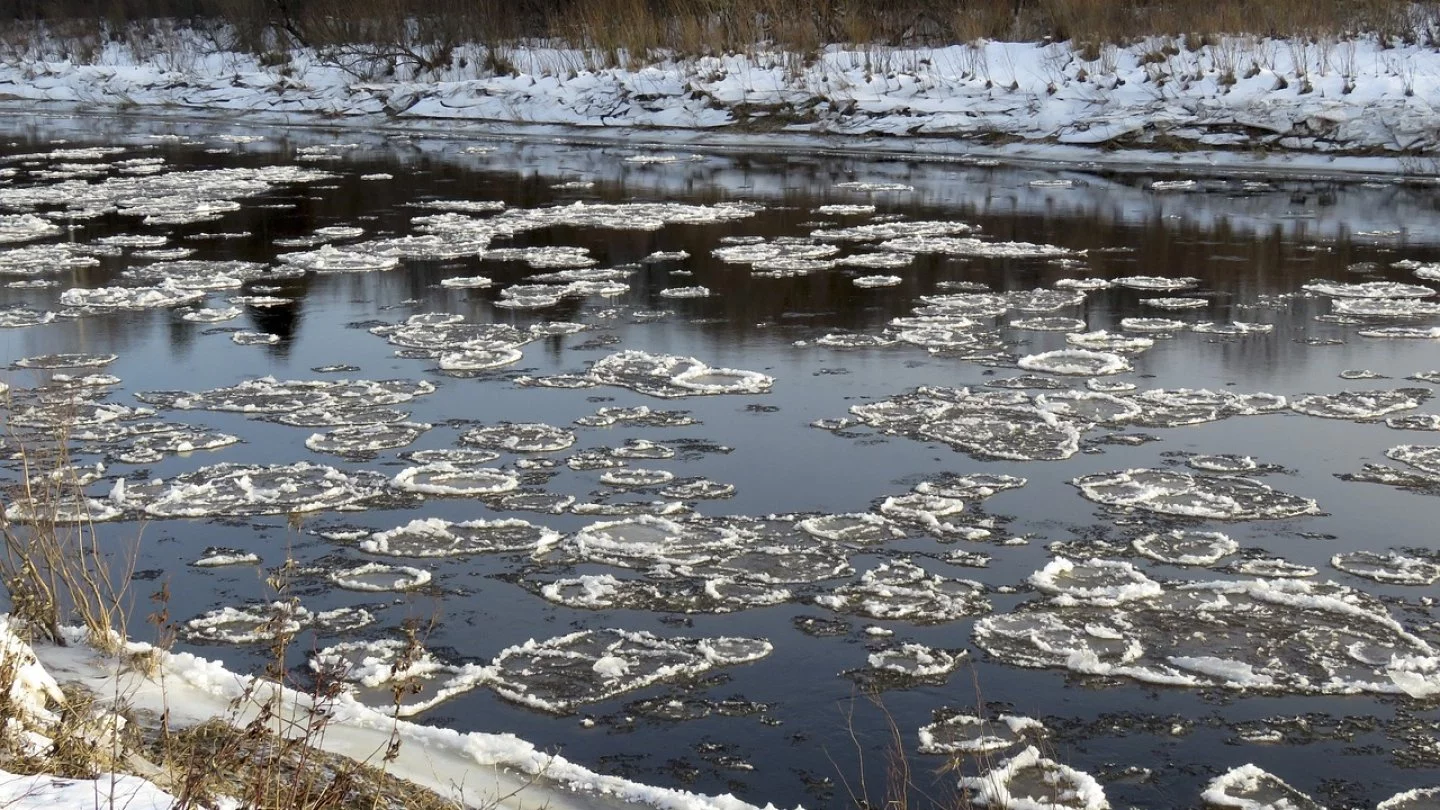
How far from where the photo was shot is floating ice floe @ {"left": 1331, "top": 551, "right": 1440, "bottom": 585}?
623cm

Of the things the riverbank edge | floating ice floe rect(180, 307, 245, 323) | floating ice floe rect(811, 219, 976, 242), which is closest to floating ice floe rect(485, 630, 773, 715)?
floating ice floe rect(180, 307, 245, 323)

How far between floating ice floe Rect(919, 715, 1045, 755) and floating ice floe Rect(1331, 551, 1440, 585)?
6.67 feet

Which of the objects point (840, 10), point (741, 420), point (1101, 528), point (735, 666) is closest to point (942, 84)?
point (840, 10)

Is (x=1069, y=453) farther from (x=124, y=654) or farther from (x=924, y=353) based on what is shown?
(x=124, y=654)

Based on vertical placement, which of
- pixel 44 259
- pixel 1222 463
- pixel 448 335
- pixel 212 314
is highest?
pixel 44 259

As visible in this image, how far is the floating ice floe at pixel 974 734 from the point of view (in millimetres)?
4879

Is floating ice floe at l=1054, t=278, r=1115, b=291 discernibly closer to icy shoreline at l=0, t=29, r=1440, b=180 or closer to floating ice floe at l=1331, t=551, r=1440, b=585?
floating ice floe at l=1331, t=551, r=1440, b=585

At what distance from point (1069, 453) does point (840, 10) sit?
2185 centimetres

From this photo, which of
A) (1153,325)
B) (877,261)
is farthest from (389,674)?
(877,261)

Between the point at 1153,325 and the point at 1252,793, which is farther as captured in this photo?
the point at 1153,325

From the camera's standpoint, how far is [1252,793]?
461 centimetres

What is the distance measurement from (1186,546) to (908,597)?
1334mm

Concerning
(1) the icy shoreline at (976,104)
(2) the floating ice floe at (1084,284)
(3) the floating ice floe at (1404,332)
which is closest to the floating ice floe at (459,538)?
(3) the floating ice floe at (1404,332)

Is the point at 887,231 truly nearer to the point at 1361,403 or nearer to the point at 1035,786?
the point at 1361,403
